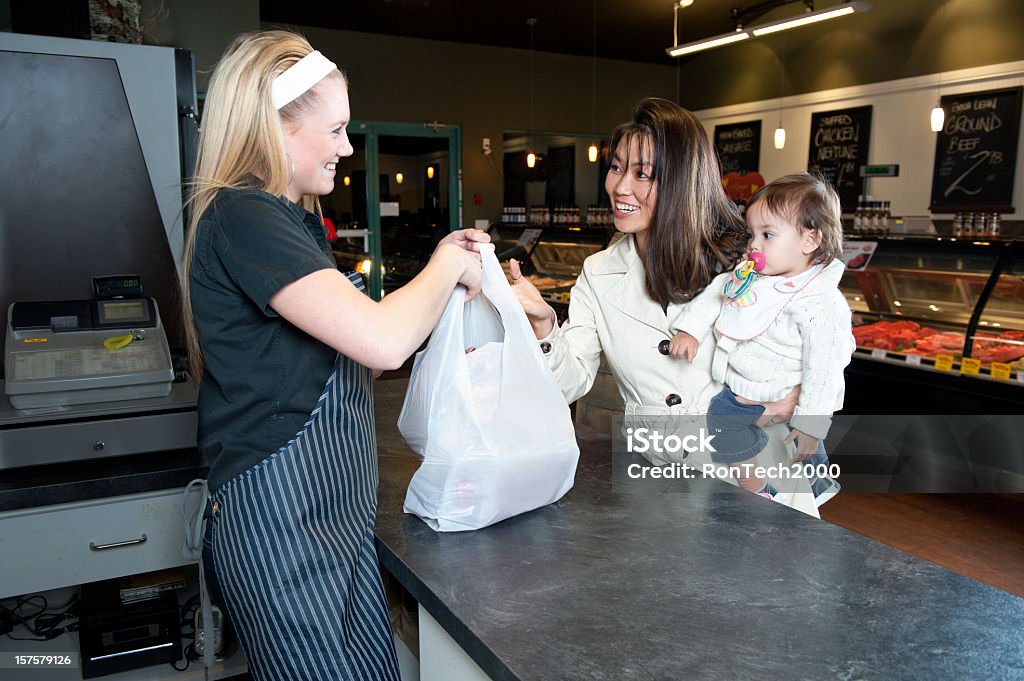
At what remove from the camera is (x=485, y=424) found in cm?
131

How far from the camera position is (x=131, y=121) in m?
2.09

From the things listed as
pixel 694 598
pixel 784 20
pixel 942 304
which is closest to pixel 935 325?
pixel 942 304

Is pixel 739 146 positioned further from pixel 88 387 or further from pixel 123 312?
pixel 88 387

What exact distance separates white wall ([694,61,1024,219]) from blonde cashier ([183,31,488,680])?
7558 millimetres

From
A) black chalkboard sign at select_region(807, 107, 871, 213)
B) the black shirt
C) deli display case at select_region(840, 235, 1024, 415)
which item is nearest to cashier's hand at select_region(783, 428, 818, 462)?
the black shirt

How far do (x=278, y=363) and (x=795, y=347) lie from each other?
52.2 inches

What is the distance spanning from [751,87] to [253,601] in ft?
32.3

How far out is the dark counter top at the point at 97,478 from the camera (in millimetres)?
1602

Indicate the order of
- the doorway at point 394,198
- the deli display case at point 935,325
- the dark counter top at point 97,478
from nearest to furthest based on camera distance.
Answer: the dark counter top at point 97,478 → the deli display case at point 935,325 → the doorway at point 394,198

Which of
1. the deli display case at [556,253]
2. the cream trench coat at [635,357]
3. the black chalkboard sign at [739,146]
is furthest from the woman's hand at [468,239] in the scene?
the black chalkboard sign at [739,146]

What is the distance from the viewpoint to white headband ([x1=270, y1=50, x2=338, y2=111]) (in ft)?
4.04

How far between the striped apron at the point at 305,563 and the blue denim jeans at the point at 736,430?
40.8 inches

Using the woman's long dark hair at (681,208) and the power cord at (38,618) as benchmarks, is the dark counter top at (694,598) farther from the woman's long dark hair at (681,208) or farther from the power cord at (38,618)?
the power cord at (38,618)

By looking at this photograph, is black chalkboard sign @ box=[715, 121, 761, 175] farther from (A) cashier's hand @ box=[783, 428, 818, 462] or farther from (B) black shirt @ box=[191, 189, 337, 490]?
(B) black shirt @ box=[191, 189, 337, 490]
